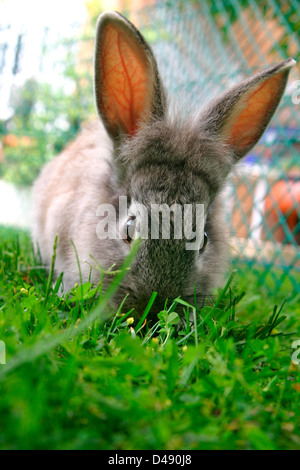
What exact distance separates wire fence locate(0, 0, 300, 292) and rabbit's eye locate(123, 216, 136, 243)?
988mm

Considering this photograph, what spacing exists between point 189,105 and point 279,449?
2284 millimetres

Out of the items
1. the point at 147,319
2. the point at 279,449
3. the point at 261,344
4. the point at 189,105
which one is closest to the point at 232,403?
the point at 279,449

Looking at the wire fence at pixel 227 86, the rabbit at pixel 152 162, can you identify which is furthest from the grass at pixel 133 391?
the wire fence at pixel 227 86

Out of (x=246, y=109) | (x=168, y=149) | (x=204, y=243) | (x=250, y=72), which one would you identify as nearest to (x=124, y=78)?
(x=168, y=149)

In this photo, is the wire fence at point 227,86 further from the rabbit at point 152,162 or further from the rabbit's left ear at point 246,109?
the rabbit at point 152,162

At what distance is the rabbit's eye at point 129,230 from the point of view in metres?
2.13

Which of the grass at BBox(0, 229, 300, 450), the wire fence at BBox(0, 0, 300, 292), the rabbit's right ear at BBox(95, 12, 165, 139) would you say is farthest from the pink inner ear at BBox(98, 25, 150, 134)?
the grass at BBox(0, 229, 300, 450)

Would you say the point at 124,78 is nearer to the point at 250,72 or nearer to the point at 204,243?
the point at 204,243

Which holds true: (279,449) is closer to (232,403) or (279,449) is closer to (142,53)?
(232,403)

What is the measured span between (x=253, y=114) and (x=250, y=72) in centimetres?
211

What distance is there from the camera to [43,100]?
23.6 ft

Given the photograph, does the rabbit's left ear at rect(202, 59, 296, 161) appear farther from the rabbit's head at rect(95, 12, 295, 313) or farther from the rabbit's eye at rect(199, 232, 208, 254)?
the rabbit's eye at rect(199, 232, 208, 254)

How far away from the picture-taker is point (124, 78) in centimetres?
237

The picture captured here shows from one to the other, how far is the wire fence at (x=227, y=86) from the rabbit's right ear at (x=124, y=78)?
39 cm
